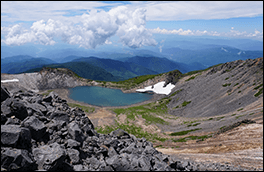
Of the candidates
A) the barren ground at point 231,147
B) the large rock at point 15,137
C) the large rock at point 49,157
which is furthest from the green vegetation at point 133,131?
the large rock at point 15,137

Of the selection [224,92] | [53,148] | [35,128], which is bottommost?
[224,92]

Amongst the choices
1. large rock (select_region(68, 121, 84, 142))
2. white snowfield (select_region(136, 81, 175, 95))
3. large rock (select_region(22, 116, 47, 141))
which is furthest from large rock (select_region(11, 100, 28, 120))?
white snowfield (select_region(136, 81, 175, 95))

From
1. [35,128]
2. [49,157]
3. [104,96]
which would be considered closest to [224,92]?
[49,157]

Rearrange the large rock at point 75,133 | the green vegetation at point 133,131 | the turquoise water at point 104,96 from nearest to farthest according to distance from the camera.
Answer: the large rock at point 75,133 < the green vegetation at point 133,131 < the turquoise water at point 104,96

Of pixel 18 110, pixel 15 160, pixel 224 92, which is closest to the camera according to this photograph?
pixel 15 160

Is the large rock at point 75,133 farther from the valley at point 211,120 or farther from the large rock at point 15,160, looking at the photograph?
the valley at point 211,120

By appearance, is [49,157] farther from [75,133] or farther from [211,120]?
[211,120]
